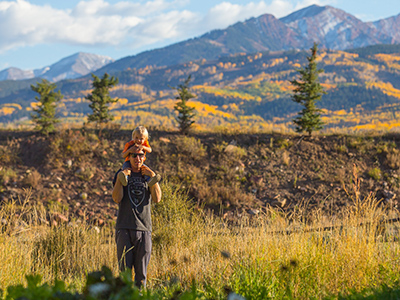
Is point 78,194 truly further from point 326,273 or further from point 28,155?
point 326,273

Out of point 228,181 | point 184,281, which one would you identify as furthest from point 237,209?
point 184,281

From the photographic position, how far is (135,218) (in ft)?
12.7

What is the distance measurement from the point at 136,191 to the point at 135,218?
306 mm

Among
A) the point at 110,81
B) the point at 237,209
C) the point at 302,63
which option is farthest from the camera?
the point at 302,63

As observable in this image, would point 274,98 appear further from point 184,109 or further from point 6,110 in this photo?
point 184,109

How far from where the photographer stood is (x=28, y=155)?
38.5 feet

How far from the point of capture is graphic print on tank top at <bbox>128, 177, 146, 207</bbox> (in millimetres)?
3904

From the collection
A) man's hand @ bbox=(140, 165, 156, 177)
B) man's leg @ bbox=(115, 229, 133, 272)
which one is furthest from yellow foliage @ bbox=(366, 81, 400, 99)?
man's leg @ bbox=(115, 229, 133, 272)

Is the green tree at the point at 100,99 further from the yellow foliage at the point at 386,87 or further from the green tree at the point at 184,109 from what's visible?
the yellow foliage at the point at 386,87

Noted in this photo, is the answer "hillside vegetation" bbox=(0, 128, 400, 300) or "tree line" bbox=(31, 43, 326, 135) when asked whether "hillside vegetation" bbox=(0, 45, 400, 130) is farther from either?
"hillside vegetation" bbox=(0, 128, 400, 300)

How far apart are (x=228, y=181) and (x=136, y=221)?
24.6ft

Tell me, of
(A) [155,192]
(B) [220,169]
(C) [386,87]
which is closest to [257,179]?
(B) [220,169]

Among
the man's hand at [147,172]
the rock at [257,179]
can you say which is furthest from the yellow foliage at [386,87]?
the man's hand at [147,172]

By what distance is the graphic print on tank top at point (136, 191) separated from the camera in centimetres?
390
